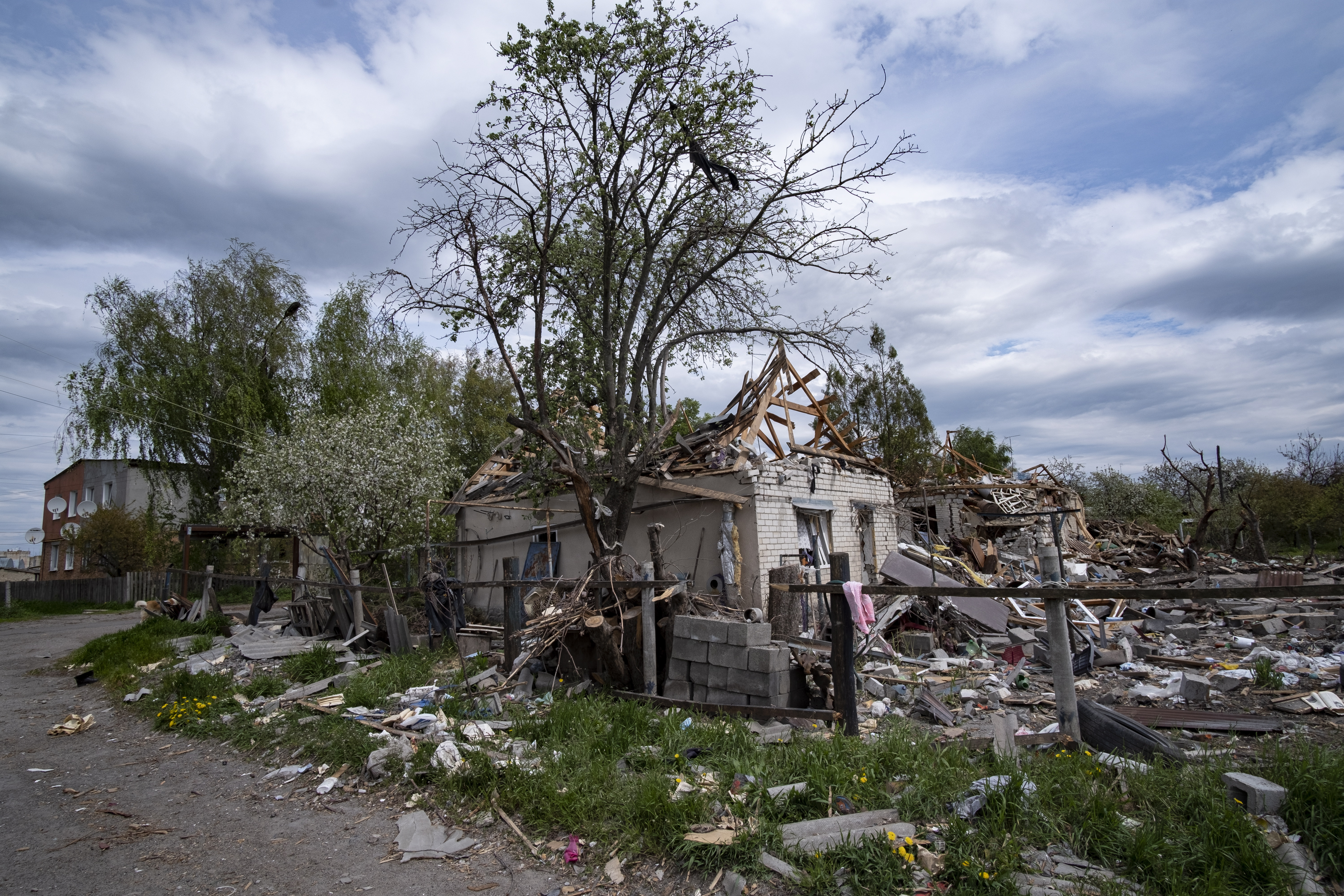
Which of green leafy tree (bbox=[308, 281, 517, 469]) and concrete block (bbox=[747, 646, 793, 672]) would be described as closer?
concrete block (bbox=[747, 646, 793, 672])

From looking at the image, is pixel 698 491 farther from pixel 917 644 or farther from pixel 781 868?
pixel 781 868

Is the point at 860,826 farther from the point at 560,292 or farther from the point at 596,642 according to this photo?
the point at 560,292

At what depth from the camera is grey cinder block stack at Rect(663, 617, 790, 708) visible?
6137 mm

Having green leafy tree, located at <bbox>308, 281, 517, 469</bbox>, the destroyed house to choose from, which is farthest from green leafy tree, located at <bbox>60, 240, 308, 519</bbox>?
the destroyed house

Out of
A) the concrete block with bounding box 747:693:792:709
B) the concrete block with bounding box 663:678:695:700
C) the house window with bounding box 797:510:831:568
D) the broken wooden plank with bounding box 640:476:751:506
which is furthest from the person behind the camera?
the house window with bounding box 797:510:831:568

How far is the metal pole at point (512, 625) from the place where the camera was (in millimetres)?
7789

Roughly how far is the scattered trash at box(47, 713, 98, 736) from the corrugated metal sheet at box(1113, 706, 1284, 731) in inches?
404

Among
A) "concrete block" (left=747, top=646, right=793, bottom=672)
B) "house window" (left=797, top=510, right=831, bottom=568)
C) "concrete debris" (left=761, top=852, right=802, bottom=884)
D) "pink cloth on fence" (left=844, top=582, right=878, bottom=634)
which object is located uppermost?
"house window" (left=797, top=510, right=831, bottom=568)

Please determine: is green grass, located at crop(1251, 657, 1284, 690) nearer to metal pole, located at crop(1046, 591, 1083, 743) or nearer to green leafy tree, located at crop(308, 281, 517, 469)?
metal pole, located at crop(1046, 591, 1083, 743)

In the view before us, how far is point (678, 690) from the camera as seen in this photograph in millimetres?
6660

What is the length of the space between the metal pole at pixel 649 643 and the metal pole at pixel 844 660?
1.88 meters

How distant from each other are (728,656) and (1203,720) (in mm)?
3986

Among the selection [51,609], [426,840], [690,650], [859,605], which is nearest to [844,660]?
[859,605]

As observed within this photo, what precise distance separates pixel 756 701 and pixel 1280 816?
141 inches
